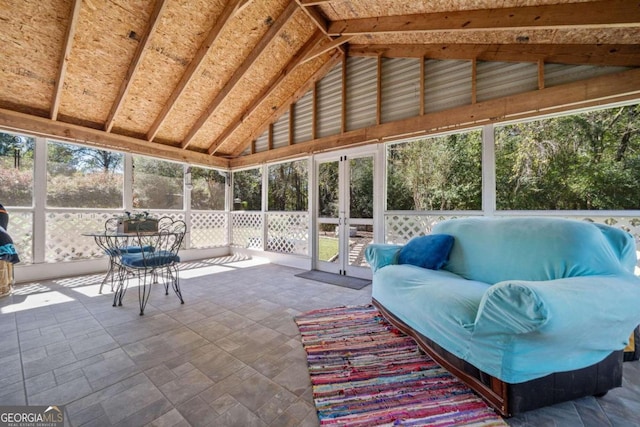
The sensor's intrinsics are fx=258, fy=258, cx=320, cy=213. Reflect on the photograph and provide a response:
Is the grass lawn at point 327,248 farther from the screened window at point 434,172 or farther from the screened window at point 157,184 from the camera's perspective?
the screened window at point 157,184

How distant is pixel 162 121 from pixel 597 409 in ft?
19.8

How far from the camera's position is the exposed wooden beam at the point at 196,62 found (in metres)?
3.20

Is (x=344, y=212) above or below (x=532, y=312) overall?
above

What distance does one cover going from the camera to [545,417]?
4.36 ft

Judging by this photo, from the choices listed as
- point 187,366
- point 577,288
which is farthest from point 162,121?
point 577,288

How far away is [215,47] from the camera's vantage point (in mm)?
3797

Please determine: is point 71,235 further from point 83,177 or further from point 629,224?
point 629,224

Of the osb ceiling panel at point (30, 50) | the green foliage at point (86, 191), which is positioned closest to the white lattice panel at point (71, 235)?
the green foliage at point (86, 191)

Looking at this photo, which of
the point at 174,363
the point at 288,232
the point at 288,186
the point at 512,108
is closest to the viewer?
the point at 174,363

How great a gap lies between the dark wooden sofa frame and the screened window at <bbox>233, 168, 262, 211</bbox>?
17.6 ft

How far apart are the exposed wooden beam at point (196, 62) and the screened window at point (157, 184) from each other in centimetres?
117

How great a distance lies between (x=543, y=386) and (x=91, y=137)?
6314mm

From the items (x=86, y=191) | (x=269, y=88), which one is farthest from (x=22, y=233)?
(x=269, y=88)

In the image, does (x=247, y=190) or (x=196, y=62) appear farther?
(x=247, y=190)
